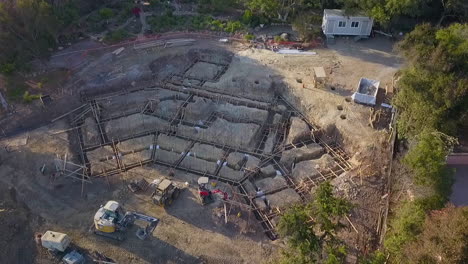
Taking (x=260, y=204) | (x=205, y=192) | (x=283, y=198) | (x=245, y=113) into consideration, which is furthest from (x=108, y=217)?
(x=245, y=113)

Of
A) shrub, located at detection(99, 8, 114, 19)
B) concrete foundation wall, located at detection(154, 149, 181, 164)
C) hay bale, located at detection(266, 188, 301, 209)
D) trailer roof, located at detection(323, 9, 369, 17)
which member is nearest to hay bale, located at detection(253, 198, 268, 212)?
hay bale, located at detection(266, 188, 301, 209)

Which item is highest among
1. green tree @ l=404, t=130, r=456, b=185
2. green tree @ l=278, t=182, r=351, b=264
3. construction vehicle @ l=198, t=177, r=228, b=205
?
green tree @ l=404, t=130, r=456, b=185

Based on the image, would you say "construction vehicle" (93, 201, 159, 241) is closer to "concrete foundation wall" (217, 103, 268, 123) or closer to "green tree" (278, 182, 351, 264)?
"green tree" (278, 182, 351, 264)

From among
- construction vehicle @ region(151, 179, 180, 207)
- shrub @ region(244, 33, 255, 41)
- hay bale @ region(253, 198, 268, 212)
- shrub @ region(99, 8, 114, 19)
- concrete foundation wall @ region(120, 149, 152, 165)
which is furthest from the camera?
shrub @ region(99, 8, 114, 19)

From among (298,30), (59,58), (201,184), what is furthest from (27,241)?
(298,30)

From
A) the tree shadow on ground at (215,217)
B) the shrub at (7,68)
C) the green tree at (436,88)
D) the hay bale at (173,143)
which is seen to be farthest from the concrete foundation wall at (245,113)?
the shrub at (7,68)

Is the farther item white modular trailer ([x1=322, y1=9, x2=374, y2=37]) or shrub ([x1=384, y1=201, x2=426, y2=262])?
white modular trailer ([x1=322, y1=9, x2=374, y2=37])
